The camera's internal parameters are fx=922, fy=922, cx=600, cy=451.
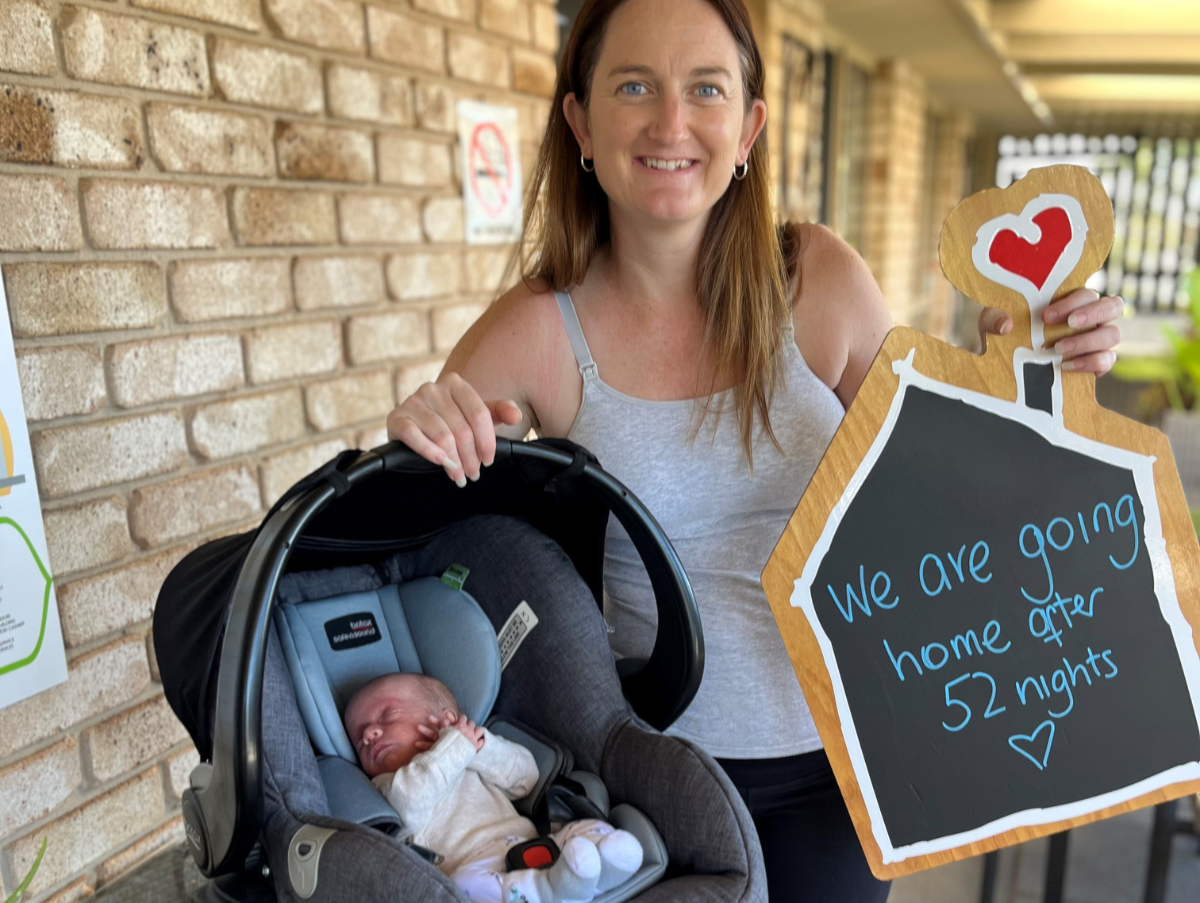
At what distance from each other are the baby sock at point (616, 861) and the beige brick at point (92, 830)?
92cm

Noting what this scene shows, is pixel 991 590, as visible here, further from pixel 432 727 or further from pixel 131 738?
pixel 131 738

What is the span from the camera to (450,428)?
931 millimetres

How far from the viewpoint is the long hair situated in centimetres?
Result: 115

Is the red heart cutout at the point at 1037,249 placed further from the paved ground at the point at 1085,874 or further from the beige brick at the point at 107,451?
the paved ground at the point at 1085,874

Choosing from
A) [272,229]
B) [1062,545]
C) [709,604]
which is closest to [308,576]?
[709,604]

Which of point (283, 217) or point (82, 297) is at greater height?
point (283, 217)

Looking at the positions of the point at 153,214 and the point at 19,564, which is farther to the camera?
the point at 153,214

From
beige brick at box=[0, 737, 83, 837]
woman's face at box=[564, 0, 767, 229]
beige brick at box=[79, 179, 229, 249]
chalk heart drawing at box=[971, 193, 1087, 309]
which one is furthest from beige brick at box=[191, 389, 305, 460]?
chalk heart drawing at box=[971, 193, 1087, 309]

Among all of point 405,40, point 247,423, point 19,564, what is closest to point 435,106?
point 405,40

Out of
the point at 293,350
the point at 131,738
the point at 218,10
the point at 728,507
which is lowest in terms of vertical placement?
the point at 131,738

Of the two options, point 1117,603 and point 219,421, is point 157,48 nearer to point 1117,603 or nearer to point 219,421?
point 219,421

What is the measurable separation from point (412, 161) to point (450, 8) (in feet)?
1.23

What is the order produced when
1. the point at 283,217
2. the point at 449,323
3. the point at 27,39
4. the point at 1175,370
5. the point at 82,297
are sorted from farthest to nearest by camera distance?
the point at 1175,370
the point at 449,323
the point at 283,217
the point at 82,297
the point at 27,39

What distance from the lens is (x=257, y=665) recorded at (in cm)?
75
